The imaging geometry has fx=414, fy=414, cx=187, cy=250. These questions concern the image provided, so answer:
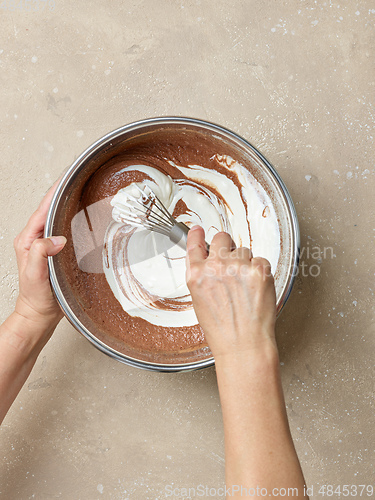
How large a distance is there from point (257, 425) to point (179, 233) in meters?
0.30

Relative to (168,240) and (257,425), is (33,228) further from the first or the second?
(257,425)

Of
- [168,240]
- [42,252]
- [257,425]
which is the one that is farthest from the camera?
[168,240]

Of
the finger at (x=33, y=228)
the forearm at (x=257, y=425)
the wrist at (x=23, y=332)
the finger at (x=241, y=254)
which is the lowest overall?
the forearm at (x=257, y=425)

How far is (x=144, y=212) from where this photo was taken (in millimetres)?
713

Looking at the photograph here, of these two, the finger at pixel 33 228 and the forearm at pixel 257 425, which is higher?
the finger at pixel 33 228

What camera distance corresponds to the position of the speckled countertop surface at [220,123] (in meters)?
0.81

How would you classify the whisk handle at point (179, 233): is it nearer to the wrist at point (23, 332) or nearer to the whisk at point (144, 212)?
the whisk at point (144, 212)

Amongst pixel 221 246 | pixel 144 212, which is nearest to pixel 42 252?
pixel 144 212

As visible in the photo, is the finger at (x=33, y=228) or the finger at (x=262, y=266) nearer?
the finger at (x=262, y=266)

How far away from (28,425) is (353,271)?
72cm

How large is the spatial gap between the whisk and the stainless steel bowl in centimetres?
8

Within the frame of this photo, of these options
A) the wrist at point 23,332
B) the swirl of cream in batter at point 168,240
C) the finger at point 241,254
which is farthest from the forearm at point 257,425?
the wrist at point 23,332

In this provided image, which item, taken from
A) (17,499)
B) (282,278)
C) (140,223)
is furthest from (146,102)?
(17,499)

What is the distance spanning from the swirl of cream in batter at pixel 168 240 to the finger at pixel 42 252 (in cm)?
10
